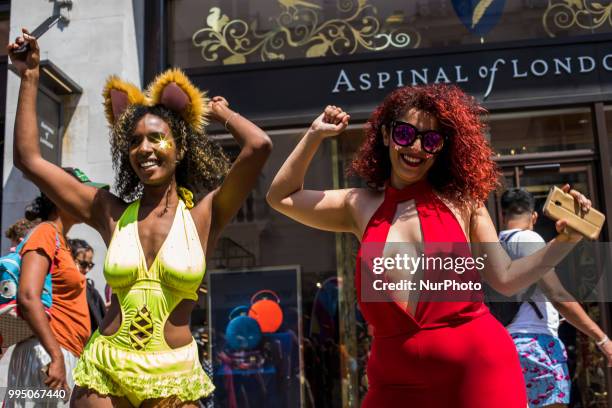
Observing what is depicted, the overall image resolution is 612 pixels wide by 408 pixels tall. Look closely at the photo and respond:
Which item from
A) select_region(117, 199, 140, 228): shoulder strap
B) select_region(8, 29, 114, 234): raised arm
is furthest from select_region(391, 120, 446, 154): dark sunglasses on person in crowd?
select_region(8, 29, 114, 234): raised arm

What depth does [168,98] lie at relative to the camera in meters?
2.92

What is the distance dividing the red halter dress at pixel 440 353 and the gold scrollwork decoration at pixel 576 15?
505cm

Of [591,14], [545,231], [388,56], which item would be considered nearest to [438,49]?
[388,56]

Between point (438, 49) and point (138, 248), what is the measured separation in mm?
4987

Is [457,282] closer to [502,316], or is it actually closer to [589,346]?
[502,316]

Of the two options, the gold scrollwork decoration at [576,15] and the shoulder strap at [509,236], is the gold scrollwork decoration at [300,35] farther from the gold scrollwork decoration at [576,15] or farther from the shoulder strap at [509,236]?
the shoulder strap at [509,236]

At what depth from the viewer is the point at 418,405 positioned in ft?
7.96

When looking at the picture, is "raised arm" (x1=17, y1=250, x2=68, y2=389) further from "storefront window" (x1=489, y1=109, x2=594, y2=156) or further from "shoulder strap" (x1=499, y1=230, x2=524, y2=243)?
"storefront window" (x1=489, y1=109, x2=594, y2=156)

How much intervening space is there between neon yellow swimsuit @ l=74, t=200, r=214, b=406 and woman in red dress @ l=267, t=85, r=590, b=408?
0.52 m

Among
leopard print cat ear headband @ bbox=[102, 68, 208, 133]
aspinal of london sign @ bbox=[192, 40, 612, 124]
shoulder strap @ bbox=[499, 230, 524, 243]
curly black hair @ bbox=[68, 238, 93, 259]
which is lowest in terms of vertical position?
shoulder strap @ bbox=[499, 230, 524, 243]

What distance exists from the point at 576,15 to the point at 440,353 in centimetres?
555

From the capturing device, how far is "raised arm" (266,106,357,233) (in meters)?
2.84

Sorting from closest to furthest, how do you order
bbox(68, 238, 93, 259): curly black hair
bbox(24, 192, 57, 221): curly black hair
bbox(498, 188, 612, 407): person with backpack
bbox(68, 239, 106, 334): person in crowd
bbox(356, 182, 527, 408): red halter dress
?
bbox(356, 182, 527, 408): red halter dress → bbox(24, 192, 57, 221): curly black hair → bbox(498, 188, 612, 407): person with backpack → bbox(68, 239, 106, 334): person in crowd → bbox(68, 238, 93, 259): curly black hair

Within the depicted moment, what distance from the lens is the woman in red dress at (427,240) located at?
8.01 feet
